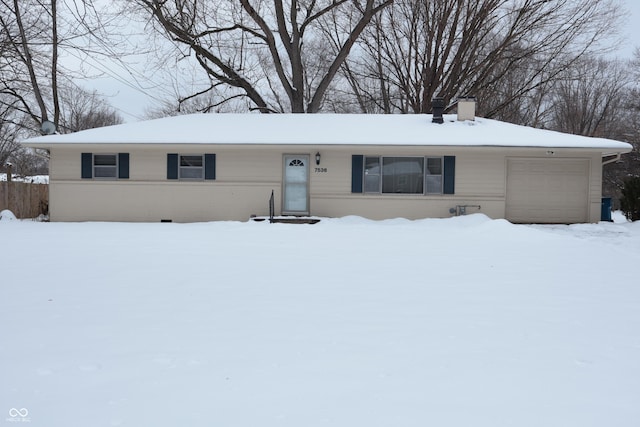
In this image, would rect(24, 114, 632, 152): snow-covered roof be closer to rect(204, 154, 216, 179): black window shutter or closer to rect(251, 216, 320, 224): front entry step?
rect(204, 154, 216, 179): black window shutter

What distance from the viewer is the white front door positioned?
51.0ft

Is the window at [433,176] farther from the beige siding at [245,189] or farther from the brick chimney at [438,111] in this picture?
the brick chimney at [438,111]

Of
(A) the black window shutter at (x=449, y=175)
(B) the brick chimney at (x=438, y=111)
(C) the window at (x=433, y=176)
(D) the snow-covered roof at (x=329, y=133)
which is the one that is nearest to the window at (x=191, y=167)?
(D) the snow-covered roof at (x=329, y=133)

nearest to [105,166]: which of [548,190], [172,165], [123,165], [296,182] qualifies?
[123,165]

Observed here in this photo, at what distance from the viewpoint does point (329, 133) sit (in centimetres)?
1583

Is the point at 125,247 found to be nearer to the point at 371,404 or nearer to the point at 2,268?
the point at 2,268

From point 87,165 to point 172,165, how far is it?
2735 millimetres

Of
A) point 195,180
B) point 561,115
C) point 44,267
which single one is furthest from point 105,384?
point 561,115

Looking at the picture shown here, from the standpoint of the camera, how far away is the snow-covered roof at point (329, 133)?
14.8 m

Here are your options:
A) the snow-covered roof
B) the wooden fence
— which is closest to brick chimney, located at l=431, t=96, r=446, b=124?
the snow-covered roof

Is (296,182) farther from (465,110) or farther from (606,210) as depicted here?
(606,210)

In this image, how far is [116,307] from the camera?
212 inches

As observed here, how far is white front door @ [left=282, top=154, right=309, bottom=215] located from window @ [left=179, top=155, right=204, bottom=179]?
272 cm

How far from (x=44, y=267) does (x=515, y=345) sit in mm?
6686
